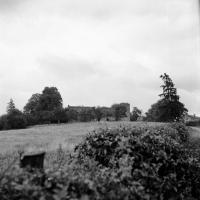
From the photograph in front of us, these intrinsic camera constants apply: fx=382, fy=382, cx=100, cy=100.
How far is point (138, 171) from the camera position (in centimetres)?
406

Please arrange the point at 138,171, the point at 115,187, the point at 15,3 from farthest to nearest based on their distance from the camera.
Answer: the point at 15,3 → the point at 138,171 → the point at 115,187

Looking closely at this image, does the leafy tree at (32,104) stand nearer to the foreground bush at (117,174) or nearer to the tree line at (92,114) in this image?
the tree line at (92,114)

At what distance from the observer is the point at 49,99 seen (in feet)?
192

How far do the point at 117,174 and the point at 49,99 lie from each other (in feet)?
182

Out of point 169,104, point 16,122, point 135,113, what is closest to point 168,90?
point 169,104

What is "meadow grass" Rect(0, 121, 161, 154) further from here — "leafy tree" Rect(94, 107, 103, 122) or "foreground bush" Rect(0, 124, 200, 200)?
"leafy tree" Rect(94, 107, 103, 122)

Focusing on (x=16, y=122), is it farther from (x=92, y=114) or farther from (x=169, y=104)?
(x=169, y=104)

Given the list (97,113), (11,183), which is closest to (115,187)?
(11,183)

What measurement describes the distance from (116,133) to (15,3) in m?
2.42

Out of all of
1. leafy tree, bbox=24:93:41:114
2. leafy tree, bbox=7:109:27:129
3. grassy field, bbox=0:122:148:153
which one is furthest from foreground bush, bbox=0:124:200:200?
leafy tree, bbox=24:93:41:114

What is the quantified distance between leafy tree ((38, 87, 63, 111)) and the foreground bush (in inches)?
2054

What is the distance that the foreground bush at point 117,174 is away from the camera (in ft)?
9.36

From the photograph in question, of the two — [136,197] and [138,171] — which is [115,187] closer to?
[136,197]

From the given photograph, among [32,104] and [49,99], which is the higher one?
[49,99]
